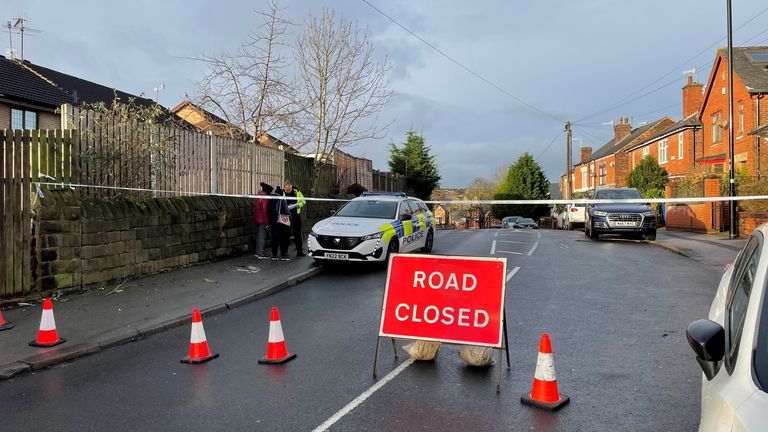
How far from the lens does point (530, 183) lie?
5994cm

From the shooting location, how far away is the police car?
37.2 ft

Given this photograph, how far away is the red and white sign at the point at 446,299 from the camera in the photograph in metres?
5.11

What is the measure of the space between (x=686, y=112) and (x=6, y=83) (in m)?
39.9

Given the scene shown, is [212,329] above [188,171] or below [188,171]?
below

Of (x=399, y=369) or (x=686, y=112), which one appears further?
(x=686, y=112)

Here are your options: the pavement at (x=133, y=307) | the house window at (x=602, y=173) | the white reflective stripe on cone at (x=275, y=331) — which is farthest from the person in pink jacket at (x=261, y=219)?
the house window at (x=602, y=173)

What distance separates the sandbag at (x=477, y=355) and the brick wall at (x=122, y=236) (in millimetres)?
6225

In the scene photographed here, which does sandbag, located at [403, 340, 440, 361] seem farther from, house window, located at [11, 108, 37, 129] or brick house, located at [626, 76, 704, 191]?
brick house, located at [626, 76, 704, 191]

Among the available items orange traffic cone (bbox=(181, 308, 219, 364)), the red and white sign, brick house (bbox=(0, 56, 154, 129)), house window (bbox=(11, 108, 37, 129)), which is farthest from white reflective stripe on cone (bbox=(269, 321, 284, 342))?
house window (bbox=(11, 108, 37, 129))

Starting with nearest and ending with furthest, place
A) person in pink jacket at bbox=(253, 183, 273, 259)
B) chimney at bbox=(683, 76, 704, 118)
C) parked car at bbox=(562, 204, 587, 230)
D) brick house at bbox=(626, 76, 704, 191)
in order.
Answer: person in pink jacket at bbox=(253, 183, 273, 259) → parked car at bbox=(562, 204, 587, 230) → brick house at bbox=(626, 76, 704, 191) → chimney at bbox=(683, 76, 704, 118)

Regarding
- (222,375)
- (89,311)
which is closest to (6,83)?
(89,311)

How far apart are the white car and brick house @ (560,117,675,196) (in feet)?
154

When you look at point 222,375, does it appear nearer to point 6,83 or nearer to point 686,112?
point 6,83

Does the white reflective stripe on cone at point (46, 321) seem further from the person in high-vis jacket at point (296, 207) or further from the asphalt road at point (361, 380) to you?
the person in high-vis jacket at point (296, 207)
